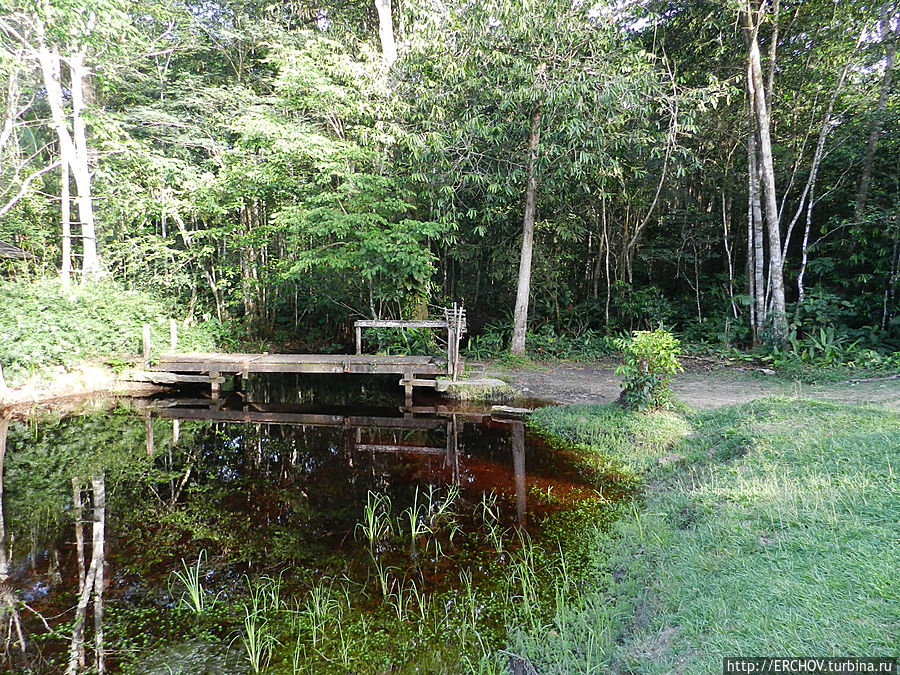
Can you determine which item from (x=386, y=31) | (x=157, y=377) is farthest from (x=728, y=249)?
(x=157, y=377)

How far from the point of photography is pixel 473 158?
10.2m

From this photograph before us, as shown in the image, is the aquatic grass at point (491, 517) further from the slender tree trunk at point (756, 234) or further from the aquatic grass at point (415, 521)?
the slender tree trunk at point (756, 234)

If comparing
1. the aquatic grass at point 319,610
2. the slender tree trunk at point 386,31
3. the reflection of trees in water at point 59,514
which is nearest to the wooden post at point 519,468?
the aquatic grass at point 319,610

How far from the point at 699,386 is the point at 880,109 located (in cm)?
729

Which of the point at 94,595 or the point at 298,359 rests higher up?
the point at 298,359

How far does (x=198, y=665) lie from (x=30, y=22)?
12734mm

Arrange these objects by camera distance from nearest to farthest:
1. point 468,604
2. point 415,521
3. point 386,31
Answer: point 468,604, point 415,521, point 386,31

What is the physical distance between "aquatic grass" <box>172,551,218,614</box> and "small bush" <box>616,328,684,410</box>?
504 cm

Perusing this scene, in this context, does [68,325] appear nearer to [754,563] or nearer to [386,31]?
[386,31]

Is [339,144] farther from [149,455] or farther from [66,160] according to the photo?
[149,455]

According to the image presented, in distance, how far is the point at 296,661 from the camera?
98.4 inches

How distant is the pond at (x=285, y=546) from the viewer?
8.63 feet

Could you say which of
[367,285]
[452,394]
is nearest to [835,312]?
[452,394]

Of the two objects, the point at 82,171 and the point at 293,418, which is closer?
the point at 293,418
